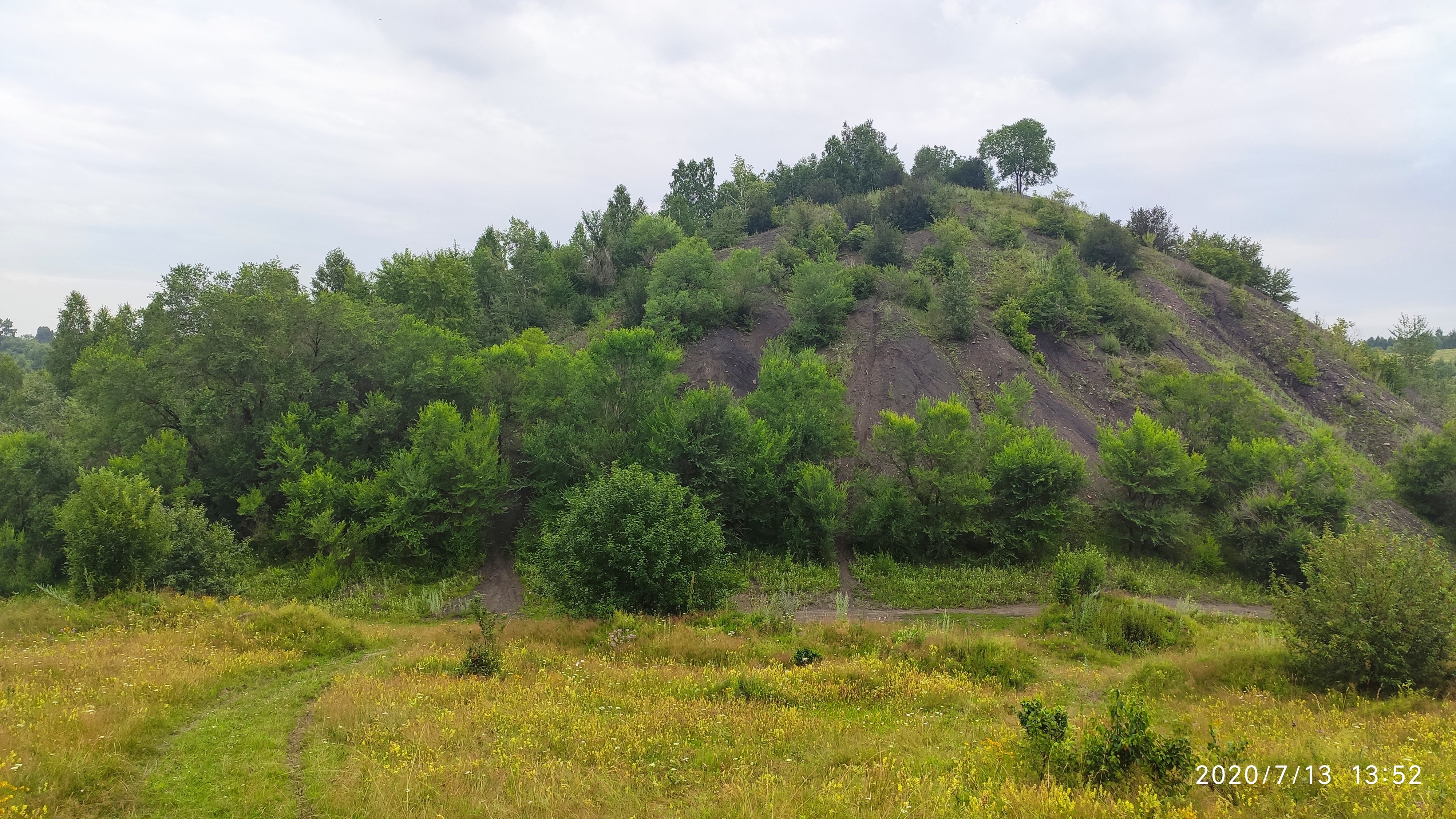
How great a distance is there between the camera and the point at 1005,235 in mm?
52094

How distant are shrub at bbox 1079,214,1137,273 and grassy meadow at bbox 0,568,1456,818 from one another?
39.8 metres

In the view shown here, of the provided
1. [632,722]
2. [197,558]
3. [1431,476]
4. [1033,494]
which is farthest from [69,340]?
[1431,476]

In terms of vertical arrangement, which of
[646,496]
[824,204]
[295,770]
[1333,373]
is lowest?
[295,770]

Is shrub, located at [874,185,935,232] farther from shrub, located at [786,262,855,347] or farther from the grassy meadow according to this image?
the grassy meadow

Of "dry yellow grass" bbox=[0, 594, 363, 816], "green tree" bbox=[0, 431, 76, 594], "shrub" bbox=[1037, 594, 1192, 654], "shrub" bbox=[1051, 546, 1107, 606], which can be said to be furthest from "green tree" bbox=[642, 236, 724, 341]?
"green tree" bbox=[0, 431, 76, 594]

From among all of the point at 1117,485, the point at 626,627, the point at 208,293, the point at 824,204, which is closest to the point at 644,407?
the point at 626,627

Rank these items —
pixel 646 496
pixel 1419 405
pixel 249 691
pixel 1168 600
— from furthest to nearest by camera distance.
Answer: pixel 1419 405
pixel 1168 600
pixel 646 496
pixel 249 691

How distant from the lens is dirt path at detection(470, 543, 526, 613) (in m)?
24.5

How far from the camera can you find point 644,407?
95.8ft

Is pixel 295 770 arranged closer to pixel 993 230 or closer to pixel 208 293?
pixel 208 293

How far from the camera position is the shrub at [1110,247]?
48688 mm

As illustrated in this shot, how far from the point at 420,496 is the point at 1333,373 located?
5593 cm

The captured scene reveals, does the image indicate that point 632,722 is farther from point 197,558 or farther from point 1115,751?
point 197,558

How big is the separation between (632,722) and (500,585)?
1820cm
